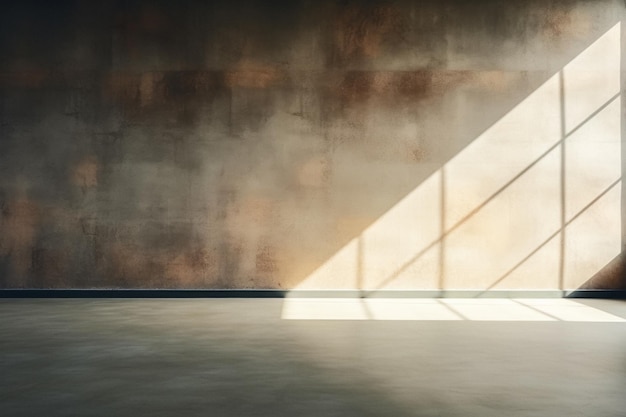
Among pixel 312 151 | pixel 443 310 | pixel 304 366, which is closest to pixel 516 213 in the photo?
pixel 443 310

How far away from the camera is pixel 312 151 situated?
15.1m

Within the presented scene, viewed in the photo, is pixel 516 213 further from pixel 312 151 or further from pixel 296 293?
pixel 296 293

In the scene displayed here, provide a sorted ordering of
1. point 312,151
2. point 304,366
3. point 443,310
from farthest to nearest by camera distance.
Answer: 1. point 312,151
2. point 443,310
3. point 304,366

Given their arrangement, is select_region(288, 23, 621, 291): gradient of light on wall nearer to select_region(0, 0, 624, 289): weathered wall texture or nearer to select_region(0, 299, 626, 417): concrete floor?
select_region(0, 0, 624, 289): weathered wall texture

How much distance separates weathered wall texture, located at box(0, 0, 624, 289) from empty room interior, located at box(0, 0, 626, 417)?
0.04m

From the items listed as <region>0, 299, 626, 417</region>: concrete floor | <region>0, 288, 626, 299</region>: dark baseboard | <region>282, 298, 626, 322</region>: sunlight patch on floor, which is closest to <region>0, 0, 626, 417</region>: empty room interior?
<region>0, 288, 626, 299</region>: dark baseboard

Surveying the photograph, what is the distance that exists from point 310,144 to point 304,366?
27.2ft

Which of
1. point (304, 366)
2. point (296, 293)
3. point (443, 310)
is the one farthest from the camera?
point (296, 293)

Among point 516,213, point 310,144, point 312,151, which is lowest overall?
point 516,213

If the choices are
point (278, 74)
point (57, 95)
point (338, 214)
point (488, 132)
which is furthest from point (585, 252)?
point (57, 95)

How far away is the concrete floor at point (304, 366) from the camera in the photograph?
5758mm

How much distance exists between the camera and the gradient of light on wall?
1501 cm

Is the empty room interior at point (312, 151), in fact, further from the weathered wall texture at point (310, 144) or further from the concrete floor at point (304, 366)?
the concrete floor at point (304, 366)

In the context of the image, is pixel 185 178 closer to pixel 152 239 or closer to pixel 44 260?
pixel 152 239
